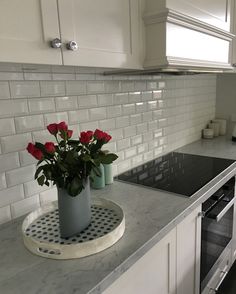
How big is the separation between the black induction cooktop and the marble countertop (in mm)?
88

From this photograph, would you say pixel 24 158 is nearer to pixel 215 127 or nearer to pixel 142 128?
pixel 142 128

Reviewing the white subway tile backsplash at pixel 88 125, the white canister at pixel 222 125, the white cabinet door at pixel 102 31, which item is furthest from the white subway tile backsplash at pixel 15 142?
the white canister at pixel 222 125

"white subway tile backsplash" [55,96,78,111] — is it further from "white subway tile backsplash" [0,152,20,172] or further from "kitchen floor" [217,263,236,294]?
"kitchen floor" [217,263,236,294]

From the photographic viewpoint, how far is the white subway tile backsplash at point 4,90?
3.31 ft

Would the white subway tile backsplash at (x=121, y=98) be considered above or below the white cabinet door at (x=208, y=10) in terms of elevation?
below

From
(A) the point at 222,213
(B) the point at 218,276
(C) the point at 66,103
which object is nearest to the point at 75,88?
(C) the point at 66,103

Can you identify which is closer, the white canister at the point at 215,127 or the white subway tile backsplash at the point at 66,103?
the white subway tile backsplash at the point at 66,103

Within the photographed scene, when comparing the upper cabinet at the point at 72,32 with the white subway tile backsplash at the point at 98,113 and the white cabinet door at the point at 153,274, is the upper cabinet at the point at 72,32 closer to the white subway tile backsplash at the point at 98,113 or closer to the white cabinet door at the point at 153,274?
the white subway tile backsplash at the point at 98,113

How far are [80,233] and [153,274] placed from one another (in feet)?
1.07

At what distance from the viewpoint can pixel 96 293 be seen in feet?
2.38

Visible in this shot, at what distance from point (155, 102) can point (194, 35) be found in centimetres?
60

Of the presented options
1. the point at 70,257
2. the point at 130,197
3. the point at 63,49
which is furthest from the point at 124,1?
the point at 70,257

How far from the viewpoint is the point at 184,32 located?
48.9 inches

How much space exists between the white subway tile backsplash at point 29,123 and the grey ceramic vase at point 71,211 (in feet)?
1.17
